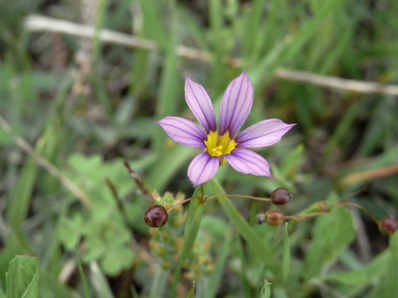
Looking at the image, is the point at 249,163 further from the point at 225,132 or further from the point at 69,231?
the point at 69,231

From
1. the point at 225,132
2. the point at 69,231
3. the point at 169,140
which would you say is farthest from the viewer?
the point at 169,140

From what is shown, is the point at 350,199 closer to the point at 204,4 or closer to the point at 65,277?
the point at 65,277

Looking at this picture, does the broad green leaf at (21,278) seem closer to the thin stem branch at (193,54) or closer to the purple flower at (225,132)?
the purple flower at (225,132)

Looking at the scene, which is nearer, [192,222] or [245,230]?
[192,222]

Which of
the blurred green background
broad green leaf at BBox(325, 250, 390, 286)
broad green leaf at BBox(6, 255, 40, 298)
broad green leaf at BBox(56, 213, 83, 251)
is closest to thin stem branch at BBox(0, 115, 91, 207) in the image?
the blurred green background

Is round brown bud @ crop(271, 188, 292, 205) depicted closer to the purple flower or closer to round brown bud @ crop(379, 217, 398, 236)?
the purple flower

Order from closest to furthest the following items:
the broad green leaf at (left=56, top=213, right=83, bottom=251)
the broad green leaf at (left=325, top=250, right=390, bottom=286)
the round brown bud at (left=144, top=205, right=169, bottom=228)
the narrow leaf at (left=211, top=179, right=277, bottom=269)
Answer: the round brown bud at (left=144, top=205, right=169, bottom=228)
the narrow leaf at (left=211, top=179, right=277, bottom=269)
the broad green leaf at (left=325, top=250, right=390, bottom=286)
the broad green leaf at (left=56, top=213, right=83, bottom=251)

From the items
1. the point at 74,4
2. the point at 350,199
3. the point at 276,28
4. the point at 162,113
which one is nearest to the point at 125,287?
the point at 162,113

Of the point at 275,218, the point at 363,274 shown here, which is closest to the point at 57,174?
the point at 275,218
